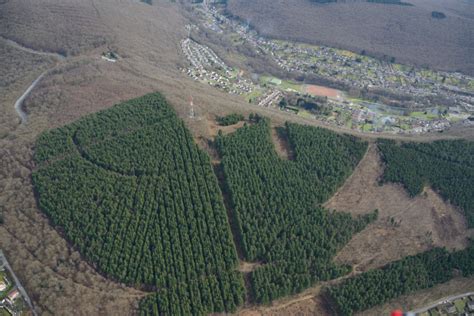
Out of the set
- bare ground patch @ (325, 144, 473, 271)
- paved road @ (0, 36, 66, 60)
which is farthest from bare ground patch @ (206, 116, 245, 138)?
paved road @ (0, 36, 66, 60)

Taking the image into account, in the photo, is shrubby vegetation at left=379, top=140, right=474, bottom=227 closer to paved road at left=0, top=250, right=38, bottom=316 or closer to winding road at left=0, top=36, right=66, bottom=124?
paved road at left=0, top=250, right=38, bottom=316

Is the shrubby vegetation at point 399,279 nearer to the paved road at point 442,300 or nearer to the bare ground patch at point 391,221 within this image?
the bare ground patch at point 391,221

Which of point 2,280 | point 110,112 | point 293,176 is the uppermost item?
point 110,112

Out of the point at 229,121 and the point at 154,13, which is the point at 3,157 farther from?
the point at 154,13

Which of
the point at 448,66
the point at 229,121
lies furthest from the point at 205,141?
the point at 448,66

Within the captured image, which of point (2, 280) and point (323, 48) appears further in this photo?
point (323, 48)

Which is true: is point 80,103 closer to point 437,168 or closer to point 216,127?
point 216,127

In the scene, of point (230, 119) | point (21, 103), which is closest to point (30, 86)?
point (21, 103)
